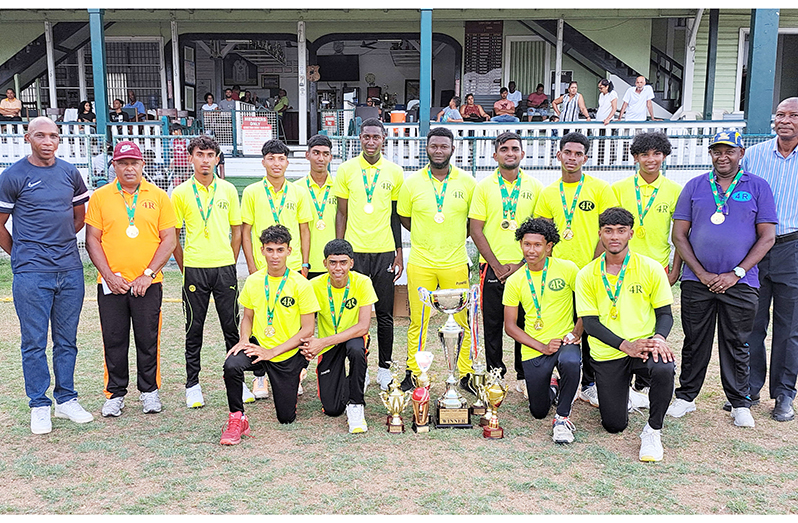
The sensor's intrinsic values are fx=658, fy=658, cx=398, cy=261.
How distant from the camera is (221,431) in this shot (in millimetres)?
4496

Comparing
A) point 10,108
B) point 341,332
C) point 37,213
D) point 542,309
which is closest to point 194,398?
point 341,332

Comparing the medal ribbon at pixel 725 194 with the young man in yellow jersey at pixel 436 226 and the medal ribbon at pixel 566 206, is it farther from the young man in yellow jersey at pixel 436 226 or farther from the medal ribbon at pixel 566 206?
the young man in yellow jersey at pixel 436 226

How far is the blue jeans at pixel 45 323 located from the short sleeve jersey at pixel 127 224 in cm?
32

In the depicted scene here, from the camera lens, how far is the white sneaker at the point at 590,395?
5021mm

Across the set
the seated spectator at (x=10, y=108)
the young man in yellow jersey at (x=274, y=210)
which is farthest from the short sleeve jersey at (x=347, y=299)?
the seated spectator at (x=10, y=108)

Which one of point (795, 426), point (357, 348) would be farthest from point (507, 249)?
point (795, 426)

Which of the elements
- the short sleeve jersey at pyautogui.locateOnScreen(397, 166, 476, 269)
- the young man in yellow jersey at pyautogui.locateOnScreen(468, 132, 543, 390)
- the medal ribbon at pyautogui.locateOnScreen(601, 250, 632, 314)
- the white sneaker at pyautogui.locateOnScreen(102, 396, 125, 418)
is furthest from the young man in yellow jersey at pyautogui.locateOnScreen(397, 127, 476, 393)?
the white sneaker at pyautogui.locateOnScreen(102, 396, 125, 418)

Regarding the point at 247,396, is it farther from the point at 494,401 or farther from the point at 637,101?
the point at 637,101

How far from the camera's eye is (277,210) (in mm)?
5105

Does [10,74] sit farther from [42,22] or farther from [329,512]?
[329,512]

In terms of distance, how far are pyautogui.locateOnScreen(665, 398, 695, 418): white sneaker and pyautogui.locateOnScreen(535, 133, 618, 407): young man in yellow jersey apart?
A: 1.75 feet

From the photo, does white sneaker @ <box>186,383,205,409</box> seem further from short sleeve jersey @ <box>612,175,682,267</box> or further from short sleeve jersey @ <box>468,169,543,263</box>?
short sleeve jersey @ <box>612,175,682,267</box>

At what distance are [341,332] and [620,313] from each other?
6.34ft

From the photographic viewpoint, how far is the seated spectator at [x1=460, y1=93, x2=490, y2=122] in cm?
1340
